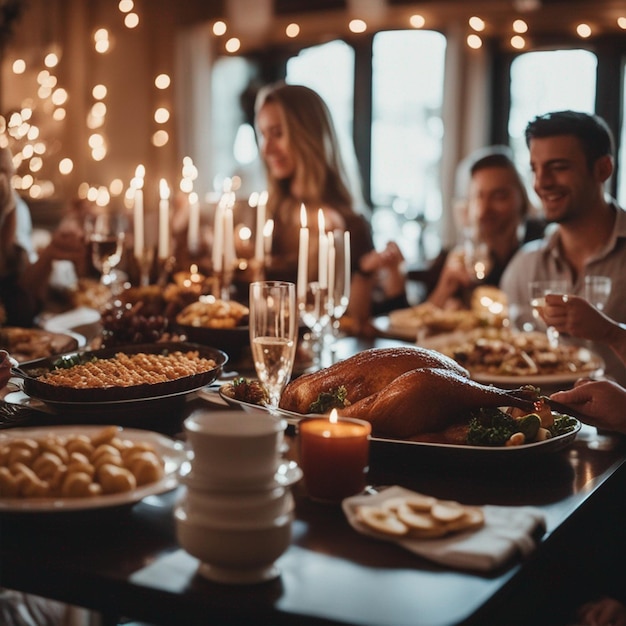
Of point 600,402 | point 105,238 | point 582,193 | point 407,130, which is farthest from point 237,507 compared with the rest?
point 407,130

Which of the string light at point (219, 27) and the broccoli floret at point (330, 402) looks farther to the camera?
the string light at point (219, 27)

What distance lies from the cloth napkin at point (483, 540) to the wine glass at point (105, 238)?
1.41 metres

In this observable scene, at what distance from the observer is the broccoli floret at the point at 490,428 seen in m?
1.39

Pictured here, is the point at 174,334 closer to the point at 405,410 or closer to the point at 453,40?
the point at 405,410

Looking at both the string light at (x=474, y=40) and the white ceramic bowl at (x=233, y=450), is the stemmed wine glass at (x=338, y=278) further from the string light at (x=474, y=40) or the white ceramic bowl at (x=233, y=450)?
the string light at (x=474, y=40)

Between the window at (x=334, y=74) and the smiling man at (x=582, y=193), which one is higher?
the window at (x=334, y=74)

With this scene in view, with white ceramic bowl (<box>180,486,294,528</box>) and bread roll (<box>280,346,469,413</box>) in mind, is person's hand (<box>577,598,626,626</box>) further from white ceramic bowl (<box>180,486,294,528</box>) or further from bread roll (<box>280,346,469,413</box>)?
white ceramic bowl (<box>180,486,294,528</box>)

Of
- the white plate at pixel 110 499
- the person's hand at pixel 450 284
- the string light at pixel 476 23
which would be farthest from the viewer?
the string light at pixel 476 23

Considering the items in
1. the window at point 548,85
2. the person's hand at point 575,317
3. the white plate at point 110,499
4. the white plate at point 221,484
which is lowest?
the white plate at point 110,499

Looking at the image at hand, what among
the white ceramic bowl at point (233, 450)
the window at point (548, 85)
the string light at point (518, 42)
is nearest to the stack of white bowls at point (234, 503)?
the white ceramic bowl at point (233, 450)

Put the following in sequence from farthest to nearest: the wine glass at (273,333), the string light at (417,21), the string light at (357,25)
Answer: the string light at (357,25), the string light at (417,21), the wine glass at (273,333)

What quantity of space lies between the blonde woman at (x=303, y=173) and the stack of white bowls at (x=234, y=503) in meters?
2.52

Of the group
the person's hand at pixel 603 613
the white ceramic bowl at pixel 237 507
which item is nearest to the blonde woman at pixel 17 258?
the person's hand at pixel 603 613

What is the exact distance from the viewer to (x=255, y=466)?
998 millimetres
